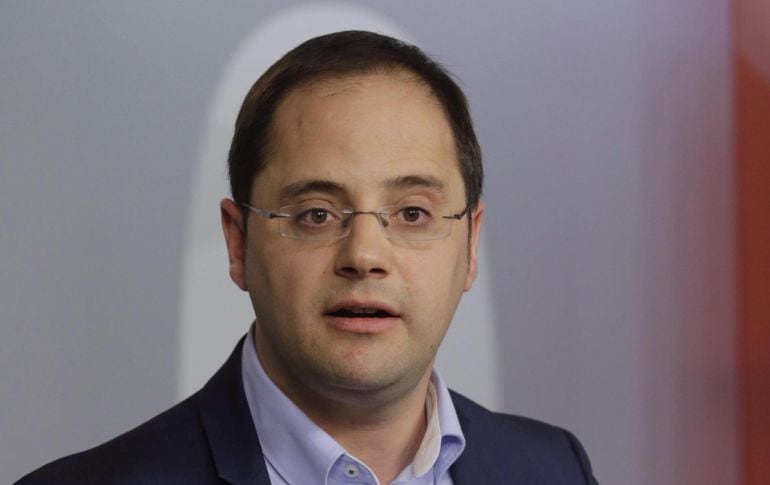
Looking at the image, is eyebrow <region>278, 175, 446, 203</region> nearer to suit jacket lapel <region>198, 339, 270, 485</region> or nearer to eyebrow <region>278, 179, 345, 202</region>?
eyebrow <region>278, 179, 345, 202</region>

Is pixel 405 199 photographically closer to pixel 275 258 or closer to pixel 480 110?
pixel 275 258

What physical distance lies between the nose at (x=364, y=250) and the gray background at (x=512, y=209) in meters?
1.14

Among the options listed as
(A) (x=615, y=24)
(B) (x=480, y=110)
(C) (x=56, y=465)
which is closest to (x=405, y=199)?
(C) (x=56, y=465)

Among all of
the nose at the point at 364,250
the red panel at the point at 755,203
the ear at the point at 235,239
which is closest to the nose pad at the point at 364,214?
the nose at the point at 364,250

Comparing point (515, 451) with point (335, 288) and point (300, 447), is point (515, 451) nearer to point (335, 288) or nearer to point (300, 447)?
point (300, 447)

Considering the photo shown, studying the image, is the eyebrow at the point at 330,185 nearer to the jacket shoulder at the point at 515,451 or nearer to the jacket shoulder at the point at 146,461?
the jacket shoulder at the point at 146,461

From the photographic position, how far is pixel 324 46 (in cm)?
238

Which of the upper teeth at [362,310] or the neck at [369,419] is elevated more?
the upper teeth at [362,310]

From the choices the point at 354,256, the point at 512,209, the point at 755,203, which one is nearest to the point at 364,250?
the point at 354,256

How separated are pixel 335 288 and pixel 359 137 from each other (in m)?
0.28

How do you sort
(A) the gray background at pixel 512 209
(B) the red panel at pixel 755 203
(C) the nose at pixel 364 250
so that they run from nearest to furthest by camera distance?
(C) the nose at pixel 364 250 → (A) the gray background at pixel 512 209 → (B) the red panel at pixel 755 203

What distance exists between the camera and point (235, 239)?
2451mm

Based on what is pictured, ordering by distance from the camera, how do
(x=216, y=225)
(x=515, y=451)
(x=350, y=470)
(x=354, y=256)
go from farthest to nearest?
(x=216, y=225) → (x=515, y=451) → (x=350, y=470) → (x=354, y=256)

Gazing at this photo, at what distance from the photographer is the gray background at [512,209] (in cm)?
306
